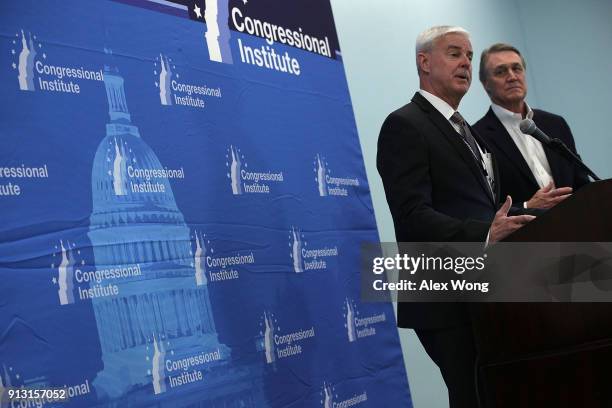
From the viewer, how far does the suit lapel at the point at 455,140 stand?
Result: 2.86 meters

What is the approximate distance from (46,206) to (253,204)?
99 centimetres

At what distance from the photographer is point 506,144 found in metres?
3.43

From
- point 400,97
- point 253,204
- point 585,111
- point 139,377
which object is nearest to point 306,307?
point 253,204

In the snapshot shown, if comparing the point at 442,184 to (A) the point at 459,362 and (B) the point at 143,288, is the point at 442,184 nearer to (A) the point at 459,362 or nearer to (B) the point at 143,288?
(A) the point at 459,362

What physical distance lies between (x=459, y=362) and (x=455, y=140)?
2.54ft

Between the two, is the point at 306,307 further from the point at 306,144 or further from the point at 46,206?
the point at 46,206

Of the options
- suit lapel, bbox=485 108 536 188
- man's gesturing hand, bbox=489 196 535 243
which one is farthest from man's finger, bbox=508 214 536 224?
suit lapel, bbox=485 108 536 188

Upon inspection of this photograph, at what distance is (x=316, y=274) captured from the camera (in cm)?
358

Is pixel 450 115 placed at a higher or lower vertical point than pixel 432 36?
lower

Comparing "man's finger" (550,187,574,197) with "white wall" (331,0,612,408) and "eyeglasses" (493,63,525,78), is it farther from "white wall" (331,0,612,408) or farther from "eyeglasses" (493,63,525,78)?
"white wall" (331,0,612,408)

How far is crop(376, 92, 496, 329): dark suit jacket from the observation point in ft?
8.91

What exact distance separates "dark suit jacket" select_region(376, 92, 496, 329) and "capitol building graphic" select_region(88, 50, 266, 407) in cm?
71

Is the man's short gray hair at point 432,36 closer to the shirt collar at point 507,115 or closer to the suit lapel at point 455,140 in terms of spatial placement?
the suit lapel at point 455,140

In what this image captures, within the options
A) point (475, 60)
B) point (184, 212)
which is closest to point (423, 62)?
point (184, 212)
